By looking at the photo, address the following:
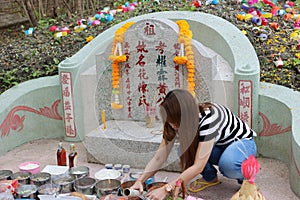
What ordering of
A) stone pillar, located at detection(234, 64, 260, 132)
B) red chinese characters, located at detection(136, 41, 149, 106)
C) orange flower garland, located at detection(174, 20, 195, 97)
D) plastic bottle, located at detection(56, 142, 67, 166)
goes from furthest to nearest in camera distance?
red chinese characters, located at detection(136, 41, 149, 106), orange flower garland, located at detection(174, 20, 195, 97), stone pillar, located at detection(234, 64, 260, 132), plastic bottle, located at detection(56, 142, 67, 166)

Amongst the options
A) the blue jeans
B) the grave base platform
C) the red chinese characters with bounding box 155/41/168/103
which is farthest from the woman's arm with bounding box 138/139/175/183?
the red chinese characters with bounding box 155/41/168/103

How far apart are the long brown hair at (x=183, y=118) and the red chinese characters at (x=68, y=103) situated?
6.32 feet

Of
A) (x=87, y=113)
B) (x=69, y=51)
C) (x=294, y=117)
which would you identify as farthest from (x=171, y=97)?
Answer: (x=69, y=51)

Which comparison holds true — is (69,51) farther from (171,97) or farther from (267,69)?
(171,97)

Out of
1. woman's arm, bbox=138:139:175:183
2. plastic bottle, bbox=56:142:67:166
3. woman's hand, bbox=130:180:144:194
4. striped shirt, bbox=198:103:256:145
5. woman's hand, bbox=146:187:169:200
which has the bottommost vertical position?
plastic bottle, bbox=56:142:67:166

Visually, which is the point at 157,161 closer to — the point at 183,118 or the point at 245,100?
the point at 183,118

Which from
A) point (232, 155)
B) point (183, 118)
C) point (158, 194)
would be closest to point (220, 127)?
point (232, 155)

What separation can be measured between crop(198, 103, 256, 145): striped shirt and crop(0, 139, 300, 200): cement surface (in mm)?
504

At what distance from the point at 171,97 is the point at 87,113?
84.1 inches

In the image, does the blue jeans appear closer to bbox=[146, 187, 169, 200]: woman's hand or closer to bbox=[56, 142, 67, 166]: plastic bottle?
bbox=[146, 187, 169, 200]: woman's hand

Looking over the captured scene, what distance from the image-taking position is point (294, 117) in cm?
396

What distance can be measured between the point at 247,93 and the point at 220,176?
2.67 feet

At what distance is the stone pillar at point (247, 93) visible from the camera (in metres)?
4.29

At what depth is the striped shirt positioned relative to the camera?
10.5 ft
